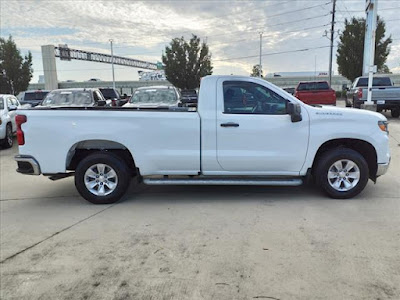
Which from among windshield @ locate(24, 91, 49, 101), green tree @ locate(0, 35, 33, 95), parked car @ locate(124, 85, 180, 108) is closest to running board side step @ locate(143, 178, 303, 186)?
parked car @ locate(124, 85, 180, 108)

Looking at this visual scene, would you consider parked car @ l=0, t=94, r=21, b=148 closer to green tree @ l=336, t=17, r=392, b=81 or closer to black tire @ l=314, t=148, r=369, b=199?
black tire @ l=314, t=148, r=369, b=199

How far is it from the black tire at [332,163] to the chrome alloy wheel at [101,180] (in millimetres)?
3156

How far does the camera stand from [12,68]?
31.0 metres

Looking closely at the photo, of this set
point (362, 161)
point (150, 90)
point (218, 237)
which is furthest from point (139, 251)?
point (150, 90)

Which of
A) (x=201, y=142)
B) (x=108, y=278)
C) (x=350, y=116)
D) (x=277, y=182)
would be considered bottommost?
(x=108, y=278)

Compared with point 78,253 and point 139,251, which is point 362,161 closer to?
point 139,251

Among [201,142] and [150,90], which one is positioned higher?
[150,90]

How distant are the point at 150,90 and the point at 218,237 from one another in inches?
316

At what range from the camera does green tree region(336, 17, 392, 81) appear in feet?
105

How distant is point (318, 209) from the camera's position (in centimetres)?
512

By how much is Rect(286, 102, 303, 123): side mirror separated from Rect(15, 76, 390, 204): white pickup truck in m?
0.03

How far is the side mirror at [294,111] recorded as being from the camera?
5.22 metres

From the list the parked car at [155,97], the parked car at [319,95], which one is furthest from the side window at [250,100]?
the parked car at [319,95]

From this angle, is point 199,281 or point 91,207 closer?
point 199,281
